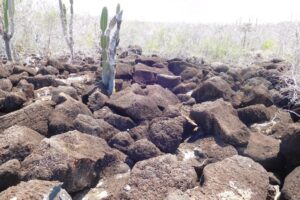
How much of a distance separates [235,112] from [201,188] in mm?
1955

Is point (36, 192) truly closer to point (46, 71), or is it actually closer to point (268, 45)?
point (46, 71)

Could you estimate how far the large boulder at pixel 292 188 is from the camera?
2832 millimetres

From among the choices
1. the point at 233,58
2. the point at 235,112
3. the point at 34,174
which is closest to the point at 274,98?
the point at 235,112

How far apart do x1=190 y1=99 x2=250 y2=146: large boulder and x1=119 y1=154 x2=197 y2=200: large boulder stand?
983mm

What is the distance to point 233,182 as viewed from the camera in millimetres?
2949

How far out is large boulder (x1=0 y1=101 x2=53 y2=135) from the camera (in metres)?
3.92

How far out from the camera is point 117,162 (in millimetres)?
3506

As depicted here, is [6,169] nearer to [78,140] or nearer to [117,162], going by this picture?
[78,140]

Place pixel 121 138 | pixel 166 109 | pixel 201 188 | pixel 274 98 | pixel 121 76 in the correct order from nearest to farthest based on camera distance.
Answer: pixel 201 188
pixel 121 138
pixel 166 109
pixel 274 98
pixel 121 76

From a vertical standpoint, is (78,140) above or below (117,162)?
above

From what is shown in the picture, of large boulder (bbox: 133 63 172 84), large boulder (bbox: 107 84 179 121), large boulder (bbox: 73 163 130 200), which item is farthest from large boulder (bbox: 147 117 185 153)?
large boulder (bbox: 133 63 172 84)

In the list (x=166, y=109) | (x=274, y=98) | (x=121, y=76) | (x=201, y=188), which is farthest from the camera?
(x=121, y=76)

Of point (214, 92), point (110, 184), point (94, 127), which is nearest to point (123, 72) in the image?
point (214, 92)

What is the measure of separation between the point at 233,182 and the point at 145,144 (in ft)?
3.46
